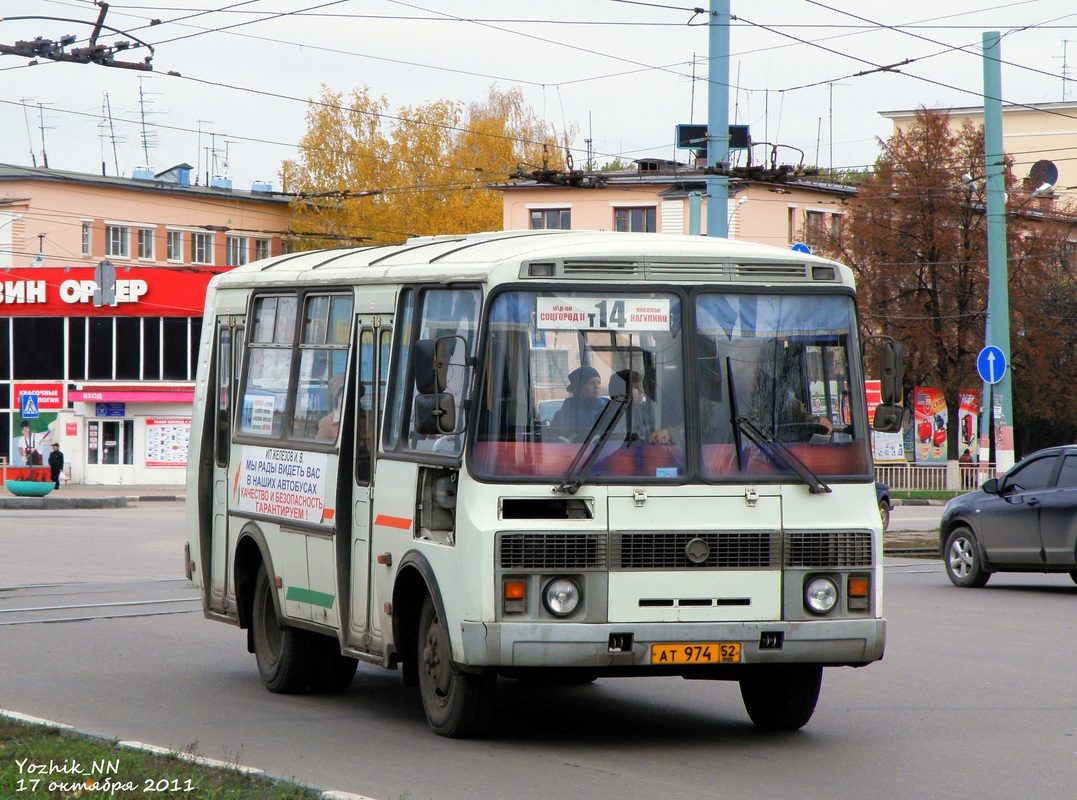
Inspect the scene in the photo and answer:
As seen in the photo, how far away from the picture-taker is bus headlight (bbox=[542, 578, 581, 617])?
8086 mm

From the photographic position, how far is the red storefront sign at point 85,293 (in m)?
55.3

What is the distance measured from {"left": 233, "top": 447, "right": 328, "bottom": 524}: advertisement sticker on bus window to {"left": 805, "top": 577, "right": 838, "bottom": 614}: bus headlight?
3095mm

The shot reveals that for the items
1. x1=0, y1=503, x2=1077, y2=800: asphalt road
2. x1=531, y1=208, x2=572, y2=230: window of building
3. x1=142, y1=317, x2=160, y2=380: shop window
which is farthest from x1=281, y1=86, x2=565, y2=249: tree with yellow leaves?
x1=0, y1=503, x2=1077, y2=800: asphalt road

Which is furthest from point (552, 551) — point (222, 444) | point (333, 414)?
point (222, 444)

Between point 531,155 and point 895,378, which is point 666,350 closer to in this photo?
point 895,378

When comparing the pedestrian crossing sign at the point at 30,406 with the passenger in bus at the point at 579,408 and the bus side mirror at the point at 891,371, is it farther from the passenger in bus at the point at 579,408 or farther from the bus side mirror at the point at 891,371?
the bus side mirror at the point at 891,371

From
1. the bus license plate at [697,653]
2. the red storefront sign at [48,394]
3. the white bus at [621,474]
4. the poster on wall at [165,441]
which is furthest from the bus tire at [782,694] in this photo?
the red storefront sign at [48,394]

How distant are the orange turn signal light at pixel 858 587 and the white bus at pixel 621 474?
14 millimetres

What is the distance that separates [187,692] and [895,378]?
4.88 metres

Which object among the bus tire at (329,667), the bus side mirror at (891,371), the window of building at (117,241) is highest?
the window of building at (117,241)

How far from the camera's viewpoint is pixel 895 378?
8727 mm

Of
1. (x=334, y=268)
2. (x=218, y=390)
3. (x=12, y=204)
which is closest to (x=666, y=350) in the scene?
(x=334, y=268)

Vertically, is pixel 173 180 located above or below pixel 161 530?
above

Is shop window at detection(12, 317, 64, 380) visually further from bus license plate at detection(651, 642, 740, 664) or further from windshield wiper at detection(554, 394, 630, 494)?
bus license plate at detection(651, 642, 740, 664)
